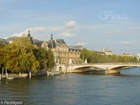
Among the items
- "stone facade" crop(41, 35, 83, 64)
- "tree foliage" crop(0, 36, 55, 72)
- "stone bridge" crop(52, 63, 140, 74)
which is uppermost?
"stone facade" crop(41, 35, 83, 64)

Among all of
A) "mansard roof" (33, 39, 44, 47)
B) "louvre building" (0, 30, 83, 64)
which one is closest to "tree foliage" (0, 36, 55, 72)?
"mansard roof" (33, 39, 44, 47)

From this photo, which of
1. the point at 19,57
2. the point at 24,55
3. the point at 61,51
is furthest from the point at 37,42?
the point at 19,57

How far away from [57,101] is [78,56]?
93388 mm

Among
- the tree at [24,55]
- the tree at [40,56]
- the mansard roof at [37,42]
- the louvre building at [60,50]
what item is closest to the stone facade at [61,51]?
the louvre building at [60,50]

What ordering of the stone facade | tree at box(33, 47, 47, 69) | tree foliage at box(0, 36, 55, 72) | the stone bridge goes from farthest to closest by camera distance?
the stone facade
the stone bridge
tree at box(33, 47, 47, 69)
tree foliage at box(0, 36, 55, 72)

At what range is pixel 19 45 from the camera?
6144cm

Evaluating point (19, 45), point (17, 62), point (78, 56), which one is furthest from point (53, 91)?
point (78, 56)

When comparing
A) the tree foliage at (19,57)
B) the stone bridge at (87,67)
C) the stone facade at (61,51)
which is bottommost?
the stone bridge at (87,67)

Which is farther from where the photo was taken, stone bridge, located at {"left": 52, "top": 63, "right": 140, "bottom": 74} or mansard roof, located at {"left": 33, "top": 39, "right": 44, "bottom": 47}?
mansard roof, located at {"left": 33, "top": 39, "right": 44, "bottom": 47}

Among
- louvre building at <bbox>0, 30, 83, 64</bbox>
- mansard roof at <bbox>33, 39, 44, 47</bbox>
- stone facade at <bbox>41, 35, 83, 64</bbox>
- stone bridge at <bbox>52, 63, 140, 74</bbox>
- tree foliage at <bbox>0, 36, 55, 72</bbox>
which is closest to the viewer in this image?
tree foliage at <bbox>0, 36, 55, 72</bbox>

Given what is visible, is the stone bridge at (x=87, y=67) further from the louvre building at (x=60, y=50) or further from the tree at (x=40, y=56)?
the louvre building at (x=60, y=50)

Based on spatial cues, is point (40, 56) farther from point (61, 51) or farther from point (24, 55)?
point (61, 51)

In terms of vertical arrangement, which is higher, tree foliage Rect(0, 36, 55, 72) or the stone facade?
the stone facade

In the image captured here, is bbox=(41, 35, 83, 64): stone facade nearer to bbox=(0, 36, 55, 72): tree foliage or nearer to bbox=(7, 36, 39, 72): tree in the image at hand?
bbox=(0, 36, 55, 72): tree foliage
